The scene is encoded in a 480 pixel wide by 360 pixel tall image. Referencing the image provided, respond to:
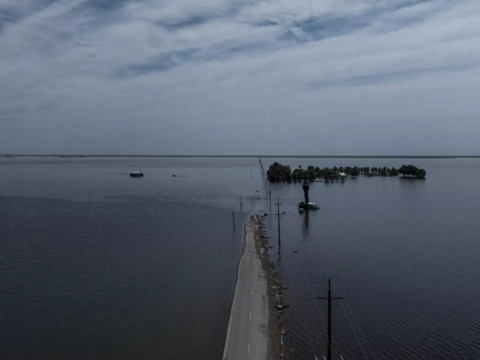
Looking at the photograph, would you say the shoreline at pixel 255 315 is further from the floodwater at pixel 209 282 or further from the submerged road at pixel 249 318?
the floodwater at pixel 209 282

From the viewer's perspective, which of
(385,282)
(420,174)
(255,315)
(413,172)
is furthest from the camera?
(413,172)

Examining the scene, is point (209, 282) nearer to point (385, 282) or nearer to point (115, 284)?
point (115, 284)

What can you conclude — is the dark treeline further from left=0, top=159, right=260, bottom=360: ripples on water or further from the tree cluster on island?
left=0, top=159, right=260, bottom=360: ripples on water

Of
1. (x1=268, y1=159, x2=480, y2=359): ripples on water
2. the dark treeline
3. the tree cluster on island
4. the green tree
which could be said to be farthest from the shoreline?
the tree cluster on island

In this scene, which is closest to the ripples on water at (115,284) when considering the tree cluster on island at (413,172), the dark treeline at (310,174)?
the dark treeline at (310,174)

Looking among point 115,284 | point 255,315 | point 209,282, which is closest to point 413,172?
point 209,282

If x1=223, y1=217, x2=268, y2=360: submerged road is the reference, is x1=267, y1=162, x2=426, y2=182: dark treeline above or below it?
above

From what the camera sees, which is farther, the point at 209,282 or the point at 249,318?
the point at 209,282
